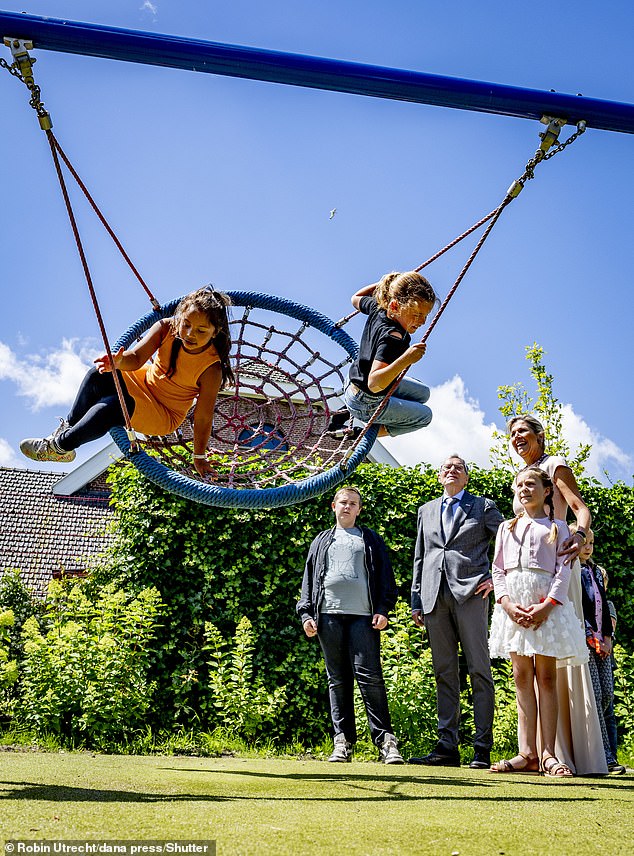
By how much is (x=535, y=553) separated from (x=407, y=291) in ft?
4.55

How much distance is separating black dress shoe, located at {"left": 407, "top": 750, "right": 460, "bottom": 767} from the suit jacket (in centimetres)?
74

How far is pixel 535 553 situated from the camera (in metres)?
3.99

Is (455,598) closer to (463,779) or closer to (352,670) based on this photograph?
(352,670)

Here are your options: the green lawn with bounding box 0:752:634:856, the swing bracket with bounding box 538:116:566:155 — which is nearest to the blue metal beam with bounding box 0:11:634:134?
the swing bracket with bounding box 538:116:566:155

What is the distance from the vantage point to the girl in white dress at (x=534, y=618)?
3.87 m

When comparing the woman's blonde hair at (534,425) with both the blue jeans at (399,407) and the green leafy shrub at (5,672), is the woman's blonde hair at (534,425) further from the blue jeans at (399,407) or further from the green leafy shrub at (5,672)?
the green leafy shrub at (5,672)

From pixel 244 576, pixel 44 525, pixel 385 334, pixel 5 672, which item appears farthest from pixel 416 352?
pixel 44 525

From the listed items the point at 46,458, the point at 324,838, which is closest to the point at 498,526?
the point at 46,458

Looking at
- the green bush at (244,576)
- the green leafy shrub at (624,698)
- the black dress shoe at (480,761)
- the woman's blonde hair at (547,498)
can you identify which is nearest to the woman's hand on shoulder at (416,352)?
the woman's blonde hair at (547,498)

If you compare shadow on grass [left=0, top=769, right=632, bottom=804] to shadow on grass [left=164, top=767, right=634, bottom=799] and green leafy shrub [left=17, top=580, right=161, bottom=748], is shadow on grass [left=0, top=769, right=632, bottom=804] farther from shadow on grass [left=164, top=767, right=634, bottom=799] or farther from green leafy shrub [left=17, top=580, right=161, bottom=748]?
green leafy shrub [left=17, top=580, right=161, bottom=748]

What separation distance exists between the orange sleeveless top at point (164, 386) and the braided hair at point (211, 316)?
2 cm

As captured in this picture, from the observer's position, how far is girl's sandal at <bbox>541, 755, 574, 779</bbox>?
12.4 ft

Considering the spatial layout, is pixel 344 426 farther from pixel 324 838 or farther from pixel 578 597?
pixel 324 838

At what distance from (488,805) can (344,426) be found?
6.59 ft
